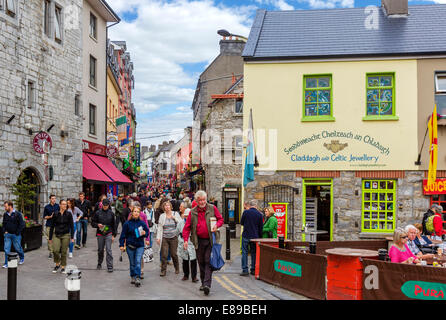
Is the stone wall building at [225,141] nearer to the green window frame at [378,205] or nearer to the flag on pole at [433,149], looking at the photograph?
the green window frame at [378,205]

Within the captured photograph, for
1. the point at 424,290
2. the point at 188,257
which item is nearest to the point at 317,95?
the point at 188,257

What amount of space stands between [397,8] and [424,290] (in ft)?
43.2

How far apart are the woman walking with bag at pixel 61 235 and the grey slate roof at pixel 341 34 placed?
7637 mm

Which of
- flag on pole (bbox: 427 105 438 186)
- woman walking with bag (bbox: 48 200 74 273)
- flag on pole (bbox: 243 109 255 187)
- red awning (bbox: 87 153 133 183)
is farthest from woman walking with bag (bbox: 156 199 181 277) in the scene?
red awning (bbox: 87 153 133 183)

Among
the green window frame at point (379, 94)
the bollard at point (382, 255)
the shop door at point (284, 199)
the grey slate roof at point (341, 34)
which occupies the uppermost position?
the grey slate roof at point (341, 34)

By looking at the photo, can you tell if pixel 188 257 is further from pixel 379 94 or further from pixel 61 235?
pixel 379 94

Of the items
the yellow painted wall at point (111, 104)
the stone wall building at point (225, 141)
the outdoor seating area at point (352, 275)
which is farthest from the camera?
the yellow painted wall at point (111, 104)

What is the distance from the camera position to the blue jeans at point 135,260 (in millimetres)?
9695

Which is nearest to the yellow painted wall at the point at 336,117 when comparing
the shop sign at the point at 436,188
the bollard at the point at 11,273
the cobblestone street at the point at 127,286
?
the shop sign at the point at 436,188

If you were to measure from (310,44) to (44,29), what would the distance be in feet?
32.9

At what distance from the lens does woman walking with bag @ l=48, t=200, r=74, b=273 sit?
36.2 feet

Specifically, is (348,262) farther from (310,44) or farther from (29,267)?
(310,44)

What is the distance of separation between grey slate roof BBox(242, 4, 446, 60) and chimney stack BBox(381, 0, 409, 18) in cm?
23
